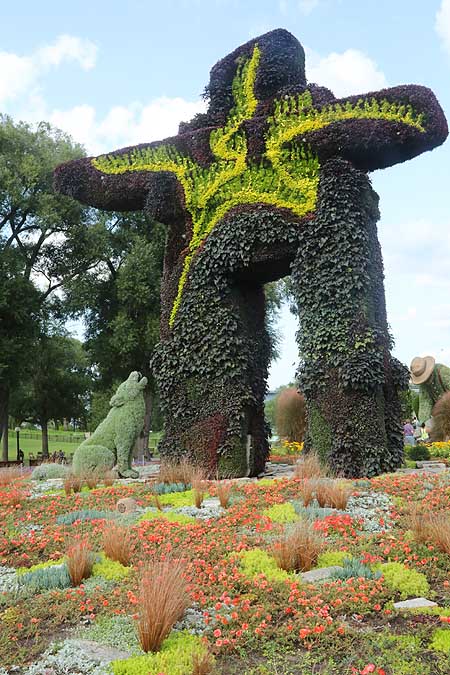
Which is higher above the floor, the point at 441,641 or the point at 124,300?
the point at 124,300

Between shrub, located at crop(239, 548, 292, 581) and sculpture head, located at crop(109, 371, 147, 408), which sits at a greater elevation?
sculpture head, located at crop(109, 371, 147, 408)

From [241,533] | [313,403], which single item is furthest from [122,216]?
[241,533]

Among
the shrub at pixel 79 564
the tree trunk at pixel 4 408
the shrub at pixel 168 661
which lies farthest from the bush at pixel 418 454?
the tree trunk at pixel 4 408

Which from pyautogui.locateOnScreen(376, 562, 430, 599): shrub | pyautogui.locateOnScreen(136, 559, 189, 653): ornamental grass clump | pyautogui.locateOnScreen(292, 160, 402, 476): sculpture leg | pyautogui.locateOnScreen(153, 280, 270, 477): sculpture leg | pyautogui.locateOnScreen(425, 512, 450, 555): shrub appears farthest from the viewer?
pyautogui.locateOnScreen(153, 280, 270, 477): sculpture leg

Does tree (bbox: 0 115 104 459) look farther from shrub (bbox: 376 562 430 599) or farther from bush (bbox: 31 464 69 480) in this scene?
shrub (bbox: 376 562 430 599)

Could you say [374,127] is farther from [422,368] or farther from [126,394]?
[422,368]

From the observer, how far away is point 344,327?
9.88m

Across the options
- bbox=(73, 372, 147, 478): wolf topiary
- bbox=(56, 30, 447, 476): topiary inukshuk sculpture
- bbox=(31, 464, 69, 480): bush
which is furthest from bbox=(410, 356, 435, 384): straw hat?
bbox=(31, 464, 69, 480): bush

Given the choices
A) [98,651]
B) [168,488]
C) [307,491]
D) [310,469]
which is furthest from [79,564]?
[310,469]

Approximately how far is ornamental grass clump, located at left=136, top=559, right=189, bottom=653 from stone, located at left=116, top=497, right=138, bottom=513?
332cm

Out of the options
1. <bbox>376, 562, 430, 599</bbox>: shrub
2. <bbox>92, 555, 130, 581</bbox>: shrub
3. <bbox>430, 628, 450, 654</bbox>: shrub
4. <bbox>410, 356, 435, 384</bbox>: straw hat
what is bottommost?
<bbox>430, 628, 450, 654</bbox>: shrub

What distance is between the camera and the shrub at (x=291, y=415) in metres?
17.5

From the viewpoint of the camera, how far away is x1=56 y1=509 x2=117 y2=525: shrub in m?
6.96

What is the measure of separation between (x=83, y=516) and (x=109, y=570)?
205 cm
